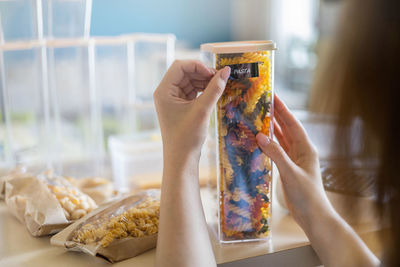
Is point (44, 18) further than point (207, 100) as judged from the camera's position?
Yes

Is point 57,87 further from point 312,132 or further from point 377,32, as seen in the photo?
point 377,32

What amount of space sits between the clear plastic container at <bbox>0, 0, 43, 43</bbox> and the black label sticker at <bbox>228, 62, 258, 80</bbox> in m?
0.64

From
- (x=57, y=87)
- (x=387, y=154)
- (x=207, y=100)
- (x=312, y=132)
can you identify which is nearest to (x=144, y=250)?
(x=207, y=100)

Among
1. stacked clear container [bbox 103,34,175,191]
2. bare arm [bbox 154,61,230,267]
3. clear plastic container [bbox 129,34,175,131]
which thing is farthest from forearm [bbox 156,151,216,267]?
clear plastic container [bbox 129,34,175,131]

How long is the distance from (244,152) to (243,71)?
5.2 inches

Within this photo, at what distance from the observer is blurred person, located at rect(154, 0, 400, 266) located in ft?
1.36

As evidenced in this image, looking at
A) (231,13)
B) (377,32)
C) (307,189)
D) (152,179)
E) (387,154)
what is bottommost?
(152,179)

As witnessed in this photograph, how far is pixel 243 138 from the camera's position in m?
0.69

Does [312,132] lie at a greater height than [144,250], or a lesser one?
greater

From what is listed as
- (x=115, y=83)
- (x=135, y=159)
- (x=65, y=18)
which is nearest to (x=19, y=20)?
(x=65, y=18)

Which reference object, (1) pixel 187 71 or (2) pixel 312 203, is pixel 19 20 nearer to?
(1) pixel 187 71

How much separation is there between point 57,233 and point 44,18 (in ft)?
2.05

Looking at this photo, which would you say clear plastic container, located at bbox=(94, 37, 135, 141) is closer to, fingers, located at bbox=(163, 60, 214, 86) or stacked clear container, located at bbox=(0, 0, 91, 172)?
stacked clear container, located at bbox=(0, 0, 91, 172)

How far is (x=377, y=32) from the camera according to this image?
405mm
